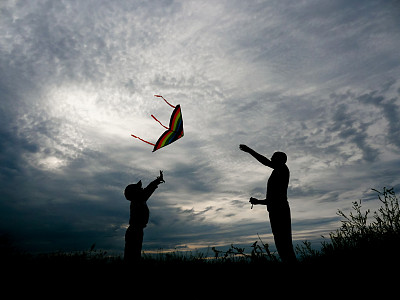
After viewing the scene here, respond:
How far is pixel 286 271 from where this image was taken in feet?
13.4

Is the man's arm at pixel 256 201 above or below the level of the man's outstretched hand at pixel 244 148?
below

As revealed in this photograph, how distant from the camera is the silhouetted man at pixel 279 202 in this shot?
469 cm

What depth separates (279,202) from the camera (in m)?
4.87

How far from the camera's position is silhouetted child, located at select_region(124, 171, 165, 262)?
600 centimetres

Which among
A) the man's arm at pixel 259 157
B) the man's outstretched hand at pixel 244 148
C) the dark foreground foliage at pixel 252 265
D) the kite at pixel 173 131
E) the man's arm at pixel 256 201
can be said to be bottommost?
the dark foreground foliage at pixel 252 265

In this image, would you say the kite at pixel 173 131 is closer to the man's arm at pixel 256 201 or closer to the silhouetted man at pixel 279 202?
the silhouetted man at pixel 279 202

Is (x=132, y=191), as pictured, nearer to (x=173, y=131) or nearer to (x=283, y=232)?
(x=173, y=131)

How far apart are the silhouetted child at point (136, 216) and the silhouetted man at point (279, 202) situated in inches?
102

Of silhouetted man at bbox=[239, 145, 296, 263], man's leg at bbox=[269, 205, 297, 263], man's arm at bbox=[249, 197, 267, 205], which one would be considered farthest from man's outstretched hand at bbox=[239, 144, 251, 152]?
man's leg at bbox=[269, 205, 297, 263]

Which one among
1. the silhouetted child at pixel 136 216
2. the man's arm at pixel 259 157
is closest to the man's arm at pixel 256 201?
the man's arm at pixel 259 157

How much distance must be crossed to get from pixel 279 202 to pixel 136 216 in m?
3.38

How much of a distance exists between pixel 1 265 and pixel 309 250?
22.3 feet

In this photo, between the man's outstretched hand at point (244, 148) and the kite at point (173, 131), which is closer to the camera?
the man's outstretched hand at point (244, 148)

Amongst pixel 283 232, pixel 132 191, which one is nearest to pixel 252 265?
pixel 283 232
